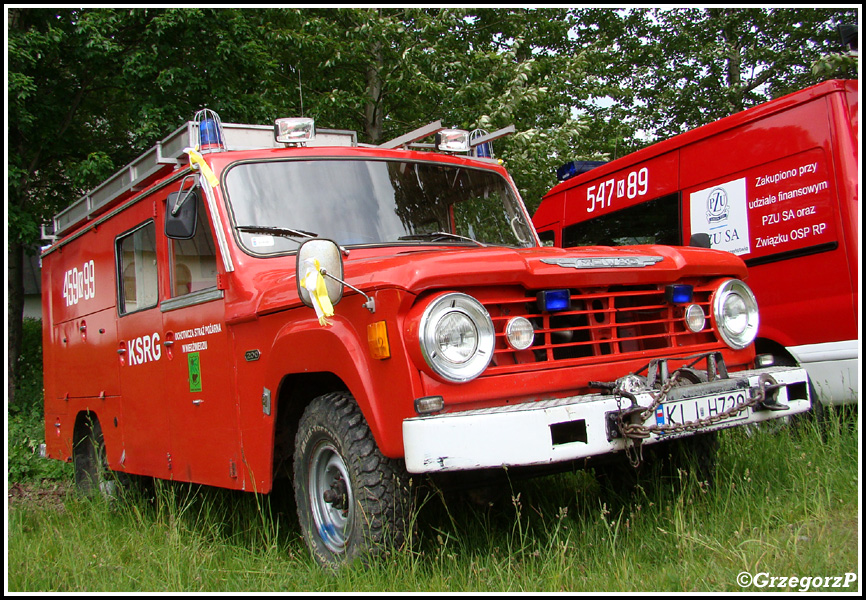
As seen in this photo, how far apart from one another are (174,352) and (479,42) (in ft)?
35.3

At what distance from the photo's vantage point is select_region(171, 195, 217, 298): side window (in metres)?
4.25

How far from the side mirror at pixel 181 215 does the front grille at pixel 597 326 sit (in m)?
1.76

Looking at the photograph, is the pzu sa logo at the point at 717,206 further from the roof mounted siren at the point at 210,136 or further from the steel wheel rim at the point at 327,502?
the steel wheel rim at the point at 327,502

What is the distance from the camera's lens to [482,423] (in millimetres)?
2846

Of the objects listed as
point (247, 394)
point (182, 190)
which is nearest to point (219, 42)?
point (182, 190)

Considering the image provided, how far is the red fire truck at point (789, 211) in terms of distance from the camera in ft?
16.0

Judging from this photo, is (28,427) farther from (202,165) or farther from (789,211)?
(789,211)

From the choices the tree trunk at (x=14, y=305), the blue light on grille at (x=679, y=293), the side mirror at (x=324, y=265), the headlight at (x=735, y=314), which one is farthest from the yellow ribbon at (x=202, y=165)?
the tree trunk at (x=14, y=305)

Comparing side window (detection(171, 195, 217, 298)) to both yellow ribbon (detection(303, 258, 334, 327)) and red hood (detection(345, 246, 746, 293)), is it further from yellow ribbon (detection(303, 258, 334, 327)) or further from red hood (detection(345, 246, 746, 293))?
yellow ribbon (detection(303, 258, 334, 327))

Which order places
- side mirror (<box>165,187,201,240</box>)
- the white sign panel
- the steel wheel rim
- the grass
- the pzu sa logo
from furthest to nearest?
the pzu sa logo, the white sign panel, side mirror (<box>165,187,201,240</box>), the steel wheel rim, the grass

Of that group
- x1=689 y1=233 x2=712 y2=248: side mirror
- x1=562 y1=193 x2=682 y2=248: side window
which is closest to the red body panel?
x1=562 y1=193 x2=682 y2=248: side window

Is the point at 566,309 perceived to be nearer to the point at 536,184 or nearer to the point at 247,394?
the point at 247,394

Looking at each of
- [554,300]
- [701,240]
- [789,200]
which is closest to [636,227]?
[789,200]

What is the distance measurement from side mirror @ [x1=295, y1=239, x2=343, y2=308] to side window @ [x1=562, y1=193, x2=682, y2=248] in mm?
3755
